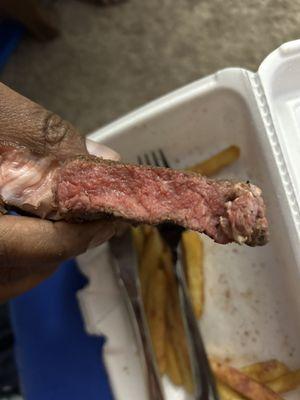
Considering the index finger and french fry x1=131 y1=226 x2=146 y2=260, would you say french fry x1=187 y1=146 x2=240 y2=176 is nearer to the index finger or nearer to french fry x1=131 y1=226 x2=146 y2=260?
french fry x1=131 y1=226 x2=146 y2=260

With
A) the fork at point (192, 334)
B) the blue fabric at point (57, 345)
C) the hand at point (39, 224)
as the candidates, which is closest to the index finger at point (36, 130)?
the hand at point (39, 224)

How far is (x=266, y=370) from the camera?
1.15m

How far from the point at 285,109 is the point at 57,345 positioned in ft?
2.33

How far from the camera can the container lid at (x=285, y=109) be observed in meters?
1.11

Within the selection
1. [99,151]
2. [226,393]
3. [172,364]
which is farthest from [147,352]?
[99,151]

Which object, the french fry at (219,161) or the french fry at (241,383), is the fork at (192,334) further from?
the french fry at (219,161)

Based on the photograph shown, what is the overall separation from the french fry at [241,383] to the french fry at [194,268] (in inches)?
4.6

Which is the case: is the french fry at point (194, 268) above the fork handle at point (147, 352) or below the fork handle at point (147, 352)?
above

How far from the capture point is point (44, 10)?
5.85ft

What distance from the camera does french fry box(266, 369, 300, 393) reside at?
1.12 meters

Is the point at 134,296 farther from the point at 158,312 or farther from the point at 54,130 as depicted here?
the point at 54,130

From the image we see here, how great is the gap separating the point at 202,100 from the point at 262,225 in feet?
1.59

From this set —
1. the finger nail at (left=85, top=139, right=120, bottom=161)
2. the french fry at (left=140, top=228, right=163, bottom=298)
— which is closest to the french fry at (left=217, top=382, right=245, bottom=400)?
the french fry at (left=140, top=228, right=163, bottom=298)

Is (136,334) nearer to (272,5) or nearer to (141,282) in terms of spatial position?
(141,282)
